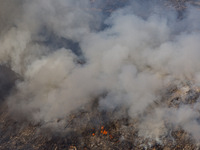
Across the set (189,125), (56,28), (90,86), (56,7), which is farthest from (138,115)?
(56,7)

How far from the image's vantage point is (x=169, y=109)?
11727 millimetres

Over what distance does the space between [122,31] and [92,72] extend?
21.1 feet

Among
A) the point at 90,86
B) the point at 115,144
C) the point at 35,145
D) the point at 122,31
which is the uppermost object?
the point at 122,31

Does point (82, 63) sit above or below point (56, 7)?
below

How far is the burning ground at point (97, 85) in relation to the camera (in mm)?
11234

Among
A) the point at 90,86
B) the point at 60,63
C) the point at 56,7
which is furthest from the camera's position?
the point at 56,7

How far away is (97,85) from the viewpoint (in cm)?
Result: 1415

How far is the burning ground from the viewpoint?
11.2m

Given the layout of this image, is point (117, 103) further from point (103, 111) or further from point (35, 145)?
point (35, 145)

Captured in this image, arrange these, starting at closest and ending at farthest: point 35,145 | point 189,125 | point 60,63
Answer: point 189,125 → point 35,145 → point 60,63

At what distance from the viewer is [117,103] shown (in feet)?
42.0

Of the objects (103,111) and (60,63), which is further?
(60,63)

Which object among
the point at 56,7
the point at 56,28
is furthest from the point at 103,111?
the point at 56,7

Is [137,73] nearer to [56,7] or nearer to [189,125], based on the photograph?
[189,125]
